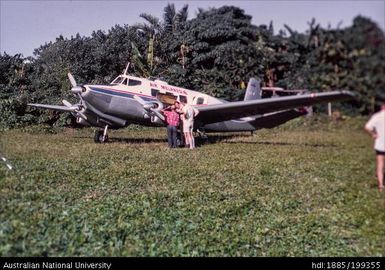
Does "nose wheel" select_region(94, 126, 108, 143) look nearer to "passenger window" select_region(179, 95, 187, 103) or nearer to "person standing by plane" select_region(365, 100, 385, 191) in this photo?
"passenger window" select_region(179, 95, 187, 103)

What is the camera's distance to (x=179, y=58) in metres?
6.07

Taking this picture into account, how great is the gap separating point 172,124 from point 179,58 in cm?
642

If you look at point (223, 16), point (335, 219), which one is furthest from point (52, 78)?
point (335, 219)

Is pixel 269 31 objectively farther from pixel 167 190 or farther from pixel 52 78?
pixel 52 78

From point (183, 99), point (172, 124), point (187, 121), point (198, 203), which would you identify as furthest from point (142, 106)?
point (198, 203)

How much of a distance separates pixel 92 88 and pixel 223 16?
7.98m

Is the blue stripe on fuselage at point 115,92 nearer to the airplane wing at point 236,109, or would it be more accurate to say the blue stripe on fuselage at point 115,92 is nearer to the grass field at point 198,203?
the airplane wing at point 236,109

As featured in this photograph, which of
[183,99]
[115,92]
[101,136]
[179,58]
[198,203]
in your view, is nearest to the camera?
[198,203]

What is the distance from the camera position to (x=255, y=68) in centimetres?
587

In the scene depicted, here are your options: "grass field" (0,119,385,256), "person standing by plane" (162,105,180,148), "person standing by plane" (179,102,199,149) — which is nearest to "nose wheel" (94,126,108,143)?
"person standing by plane" (162,105,180,148)

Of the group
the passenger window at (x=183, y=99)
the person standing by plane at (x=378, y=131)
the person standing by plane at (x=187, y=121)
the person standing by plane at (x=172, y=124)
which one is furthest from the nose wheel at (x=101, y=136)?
the person standing by plane at (x=378, y=131)

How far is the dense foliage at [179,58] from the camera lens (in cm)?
385

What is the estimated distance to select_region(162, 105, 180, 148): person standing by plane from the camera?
486 inches

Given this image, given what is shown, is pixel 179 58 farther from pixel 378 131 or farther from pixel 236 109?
pixel 236 109
